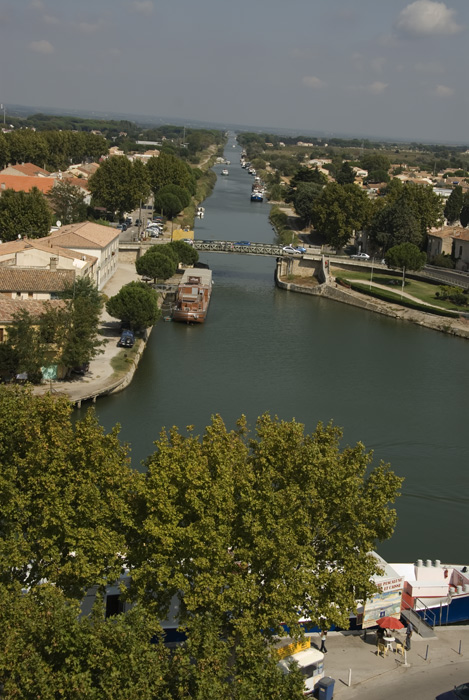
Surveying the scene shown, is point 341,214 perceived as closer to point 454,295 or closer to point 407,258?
point 407,258

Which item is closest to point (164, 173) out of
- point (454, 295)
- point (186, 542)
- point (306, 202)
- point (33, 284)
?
point (306, 202)

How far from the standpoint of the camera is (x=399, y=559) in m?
13.1

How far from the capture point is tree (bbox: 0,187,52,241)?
34.8 meters

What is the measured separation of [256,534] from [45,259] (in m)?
19.6

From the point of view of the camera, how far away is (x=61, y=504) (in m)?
9.28

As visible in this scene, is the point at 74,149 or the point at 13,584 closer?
the point at 13,584

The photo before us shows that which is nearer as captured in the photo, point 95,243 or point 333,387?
point 333,387

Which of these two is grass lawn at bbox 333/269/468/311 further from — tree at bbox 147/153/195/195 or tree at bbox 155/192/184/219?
tree at bbox 147/153/195/195

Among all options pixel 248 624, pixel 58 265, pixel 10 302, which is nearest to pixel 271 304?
pixel 58 265

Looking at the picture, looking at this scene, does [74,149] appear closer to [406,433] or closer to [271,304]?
[271,304]

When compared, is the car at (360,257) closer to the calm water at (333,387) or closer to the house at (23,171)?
the calm water at (333,387)

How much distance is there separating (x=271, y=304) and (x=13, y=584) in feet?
82.3

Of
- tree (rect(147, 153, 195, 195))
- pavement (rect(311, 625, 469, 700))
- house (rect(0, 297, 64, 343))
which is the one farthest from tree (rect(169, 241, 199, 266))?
pavement (rect(311, 625, 469, 700))

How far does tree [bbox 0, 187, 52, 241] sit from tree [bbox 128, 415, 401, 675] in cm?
2643
